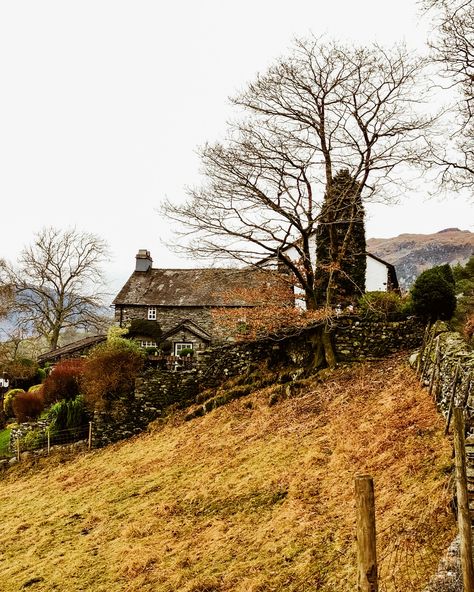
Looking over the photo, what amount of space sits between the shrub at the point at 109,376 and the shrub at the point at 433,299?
10764 mm

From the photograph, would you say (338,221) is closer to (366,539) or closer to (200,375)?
(200,375)

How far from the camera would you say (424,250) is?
13950 cm

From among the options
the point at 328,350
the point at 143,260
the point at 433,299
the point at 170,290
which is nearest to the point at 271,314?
the point at 328,350

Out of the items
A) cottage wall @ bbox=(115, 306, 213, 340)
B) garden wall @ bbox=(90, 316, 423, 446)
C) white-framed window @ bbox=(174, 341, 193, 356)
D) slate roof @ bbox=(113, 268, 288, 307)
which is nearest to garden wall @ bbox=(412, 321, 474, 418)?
garden wall @ bbox=(90, 316, 423, 446)

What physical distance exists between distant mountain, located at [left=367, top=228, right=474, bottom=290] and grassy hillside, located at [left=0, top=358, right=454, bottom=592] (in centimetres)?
10992

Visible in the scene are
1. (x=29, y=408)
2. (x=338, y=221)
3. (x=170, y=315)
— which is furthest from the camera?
(x=170, y=315)

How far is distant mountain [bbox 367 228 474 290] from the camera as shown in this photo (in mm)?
125062

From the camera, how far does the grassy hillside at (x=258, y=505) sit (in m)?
6.32

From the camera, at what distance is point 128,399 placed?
64.4 feet

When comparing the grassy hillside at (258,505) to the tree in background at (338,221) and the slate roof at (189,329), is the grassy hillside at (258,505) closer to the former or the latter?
the tree in background at (338,221)

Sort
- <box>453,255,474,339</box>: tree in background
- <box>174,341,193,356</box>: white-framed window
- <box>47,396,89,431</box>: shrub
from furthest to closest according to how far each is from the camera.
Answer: <box>174,341,193,356</box>: white-framed window → <box>47,396,89,431</box>: shrub → <box>453,255,474,339</box>: tree in background

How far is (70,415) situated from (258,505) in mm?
14149

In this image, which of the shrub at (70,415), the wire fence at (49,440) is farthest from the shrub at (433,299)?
the shrub at (70,415)

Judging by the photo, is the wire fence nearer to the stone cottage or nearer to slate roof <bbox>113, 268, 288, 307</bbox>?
the stone cottage
